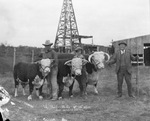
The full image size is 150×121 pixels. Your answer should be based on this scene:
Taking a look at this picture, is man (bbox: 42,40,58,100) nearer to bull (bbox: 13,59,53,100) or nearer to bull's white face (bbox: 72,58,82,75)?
bull (bbox: 13,59,53,100)

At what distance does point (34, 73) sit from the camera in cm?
891

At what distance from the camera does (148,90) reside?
925 cm

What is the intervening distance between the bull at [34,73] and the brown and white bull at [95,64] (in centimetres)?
176

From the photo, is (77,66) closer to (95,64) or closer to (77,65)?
(77,65)

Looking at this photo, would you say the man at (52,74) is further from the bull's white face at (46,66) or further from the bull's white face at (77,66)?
the bull's white face at (77,66)

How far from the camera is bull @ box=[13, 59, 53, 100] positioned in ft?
27.6

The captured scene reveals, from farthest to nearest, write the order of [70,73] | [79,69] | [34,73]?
[70,73], [34,73], [79,69]

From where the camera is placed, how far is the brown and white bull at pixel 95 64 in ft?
29.7

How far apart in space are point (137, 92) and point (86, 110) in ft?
10.2

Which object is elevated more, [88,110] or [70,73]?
[70,73]

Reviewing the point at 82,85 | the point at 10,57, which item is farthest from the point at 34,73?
the point at 10,57

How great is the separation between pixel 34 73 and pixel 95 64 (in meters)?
2.35

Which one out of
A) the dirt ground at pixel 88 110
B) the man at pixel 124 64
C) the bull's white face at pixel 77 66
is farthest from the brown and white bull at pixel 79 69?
the man at pixel 124 64

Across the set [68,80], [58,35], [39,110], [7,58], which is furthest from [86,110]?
[58,35]
